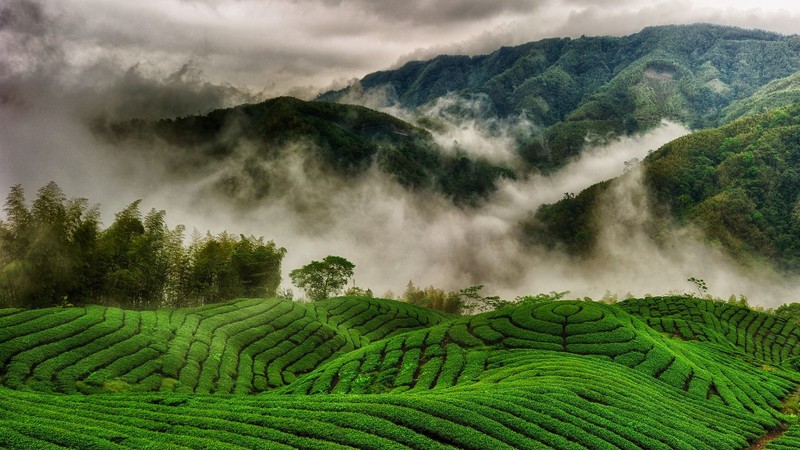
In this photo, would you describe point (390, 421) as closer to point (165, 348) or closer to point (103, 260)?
point (165, 348)

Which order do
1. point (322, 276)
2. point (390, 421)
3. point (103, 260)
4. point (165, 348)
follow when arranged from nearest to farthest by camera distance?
point (390, 421) → point (165, 348) → point (103, 260) → point (322, 276)

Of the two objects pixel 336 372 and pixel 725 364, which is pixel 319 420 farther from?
pixel 725 364

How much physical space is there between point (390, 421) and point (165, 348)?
2729 centimetres

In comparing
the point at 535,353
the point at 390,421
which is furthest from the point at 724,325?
the point at 390,421

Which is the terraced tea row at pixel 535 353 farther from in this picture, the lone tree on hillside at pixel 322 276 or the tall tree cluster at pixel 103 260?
the lone tree on hillside at pixel 322 276

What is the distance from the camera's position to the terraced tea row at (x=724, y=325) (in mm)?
67875

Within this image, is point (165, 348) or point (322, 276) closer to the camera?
point (165, 348)

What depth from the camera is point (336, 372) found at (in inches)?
1554

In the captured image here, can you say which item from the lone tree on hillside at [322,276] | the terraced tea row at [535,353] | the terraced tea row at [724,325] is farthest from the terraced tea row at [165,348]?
the terraced tea row at [724,325]

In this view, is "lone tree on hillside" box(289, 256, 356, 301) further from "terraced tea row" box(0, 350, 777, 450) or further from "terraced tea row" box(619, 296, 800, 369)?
"terraced tea row" box(0, 350, 777, 450)

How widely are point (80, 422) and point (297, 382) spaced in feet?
72.4

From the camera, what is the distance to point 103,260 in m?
56.9

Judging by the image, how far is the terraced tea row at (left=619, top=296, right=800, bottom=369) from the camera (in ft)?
223

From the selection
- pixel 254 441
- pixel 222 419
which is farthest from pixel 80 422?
pixel 254 441
